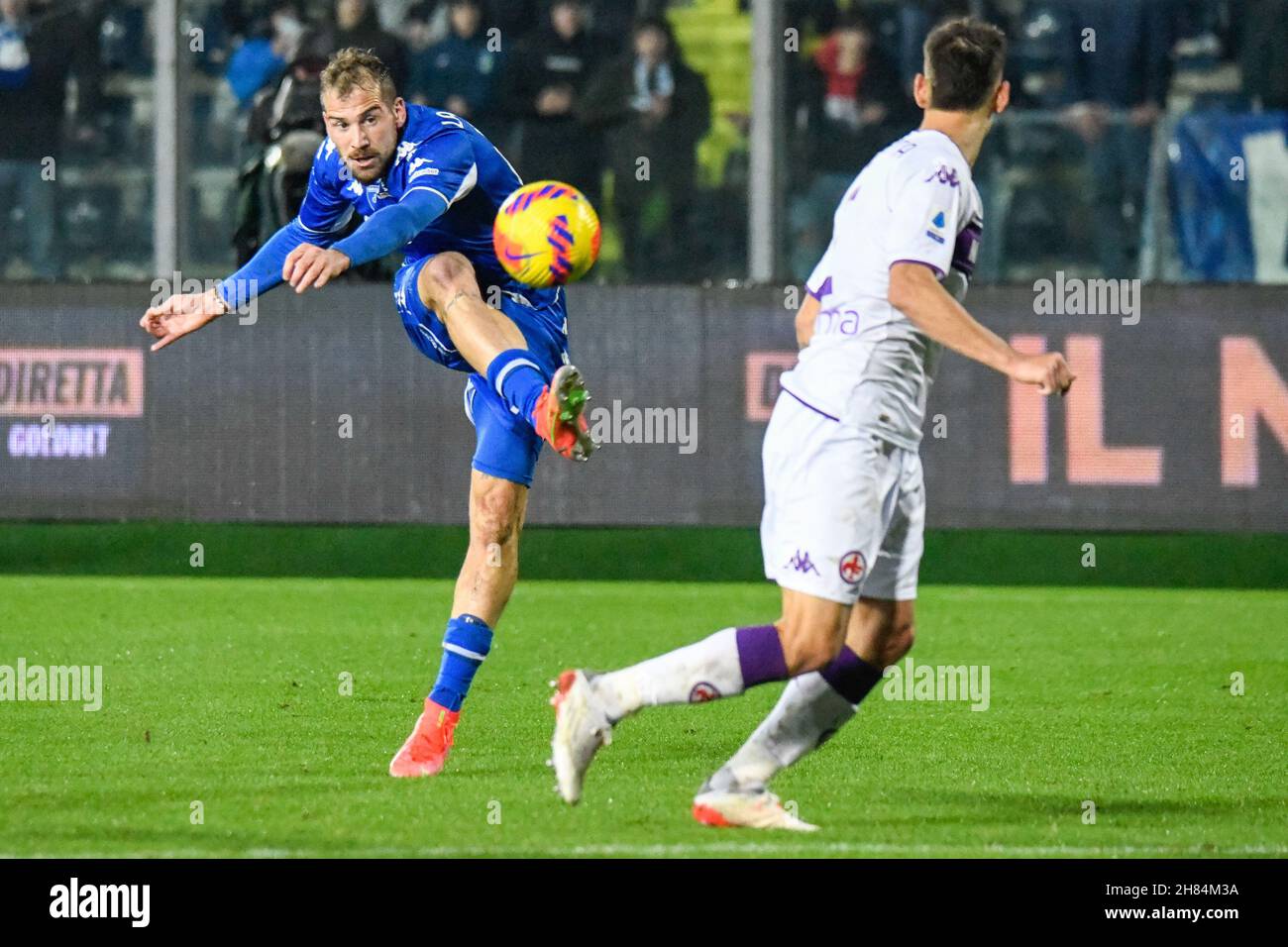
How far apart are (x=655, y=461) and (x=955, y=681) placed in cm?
409

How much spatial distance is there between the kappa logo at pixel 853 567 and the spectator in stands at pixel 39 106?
31.8 feet

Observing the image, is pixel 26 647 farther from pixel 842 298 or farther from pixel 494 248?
pixel 842 298

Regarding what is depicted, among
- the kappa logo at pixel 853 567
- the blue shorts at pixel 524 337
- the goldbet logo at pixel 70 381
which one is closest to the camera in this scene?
the kappa logo at pixel 853 567

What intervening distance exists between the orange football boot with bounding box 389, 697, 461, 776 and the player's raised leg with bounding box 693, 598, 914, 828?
1.12 meters

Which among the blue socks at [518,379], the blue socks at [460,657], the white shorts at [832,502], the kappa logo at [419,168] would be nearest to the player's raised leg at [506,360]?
the blue socks at [518,379]

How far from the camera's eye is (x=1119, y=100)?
551 inches

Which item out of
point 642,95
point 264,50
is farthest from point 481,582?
point 264,50

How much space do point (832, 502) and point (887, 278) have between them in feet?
1.90

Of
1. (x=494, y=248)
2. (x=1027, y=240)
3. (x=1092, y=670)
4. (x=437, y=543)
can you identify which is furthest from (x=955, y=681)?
(x=1027, y=240)

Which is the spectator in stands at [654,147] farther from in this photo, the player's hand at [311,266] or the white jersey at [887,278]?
the white jersey at [887,278]

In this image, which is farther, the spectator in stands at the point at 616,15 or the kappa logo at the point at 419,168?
the spectator in stands at the point at 616,15

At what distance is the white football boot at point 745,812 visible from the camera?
566 cm

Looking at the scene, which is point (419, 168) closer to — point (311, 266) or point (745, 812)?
point (311, 266)

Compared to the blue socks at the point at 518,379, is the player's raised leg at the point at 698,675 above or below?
below
